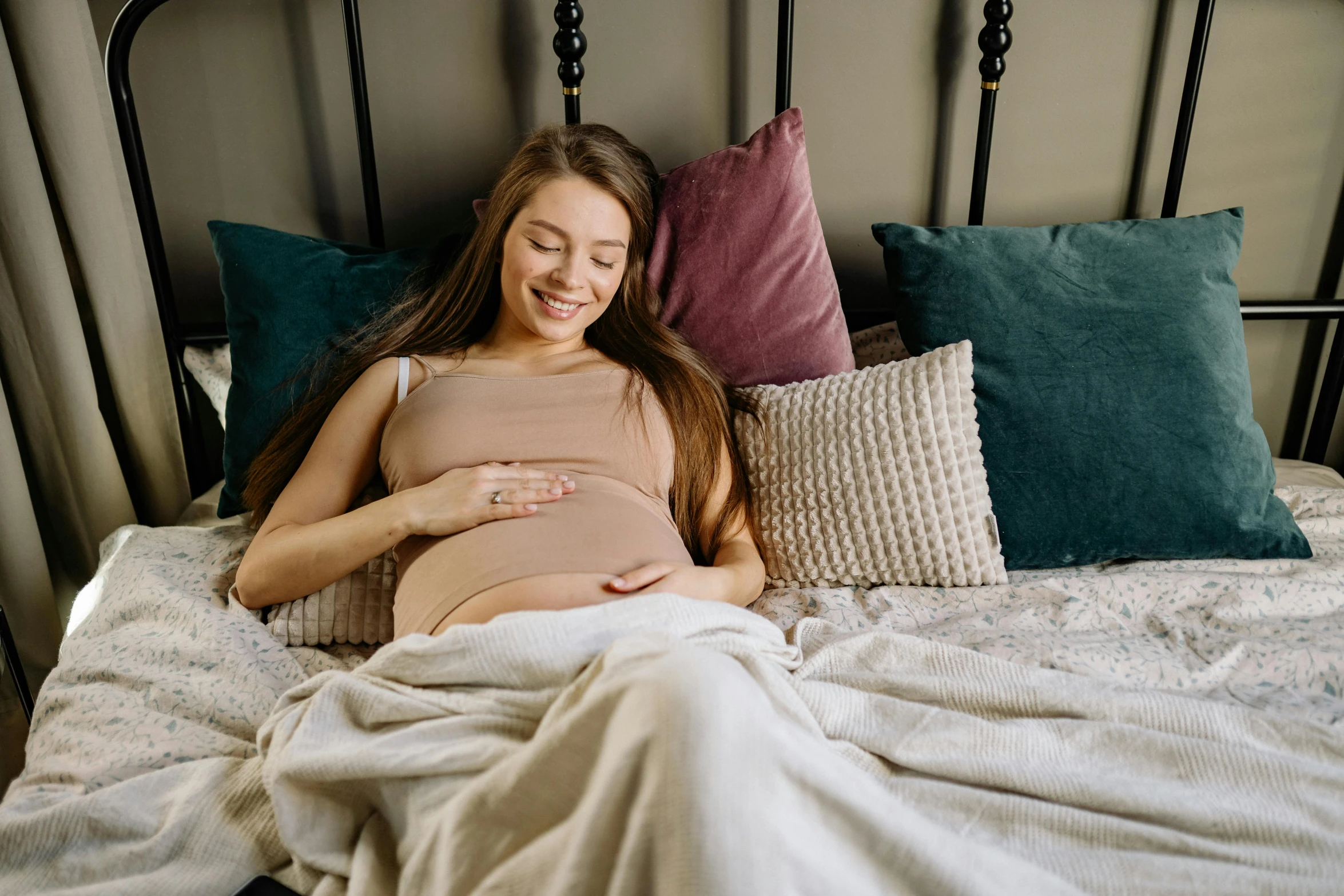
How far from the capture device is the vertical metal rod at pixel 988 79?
1.44 m

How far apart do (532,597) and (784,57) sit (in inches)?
40.0

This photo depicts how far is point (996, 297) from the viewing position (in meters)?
1.28

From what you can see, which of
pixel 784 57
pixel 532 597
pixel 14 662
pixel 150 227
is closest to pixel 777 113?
pixel 784 57

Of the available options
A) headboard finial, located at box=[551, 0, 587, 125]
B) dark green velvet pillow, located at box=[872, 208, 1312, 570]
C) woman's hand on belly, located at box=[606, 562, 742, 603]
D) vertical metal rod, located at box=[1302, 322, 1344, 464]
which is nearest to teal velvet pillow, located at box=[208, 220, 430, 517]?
headboard finial, located at box=[551, 0, 587, 125]

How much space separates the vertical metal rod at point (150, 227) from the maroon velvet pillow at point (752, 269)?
831mm

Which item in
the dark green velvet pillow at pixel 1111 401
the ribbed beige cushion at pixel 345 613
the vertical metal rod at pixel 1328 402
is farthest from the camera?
the vertical metal rod at pixel 1328 402

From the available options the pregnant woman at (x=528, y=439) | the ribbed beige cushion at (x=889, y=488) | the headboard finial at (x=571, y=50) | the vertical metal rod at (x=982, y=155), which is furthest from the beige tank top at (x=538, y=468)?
the vertical metal rod at (x=982, y=155)

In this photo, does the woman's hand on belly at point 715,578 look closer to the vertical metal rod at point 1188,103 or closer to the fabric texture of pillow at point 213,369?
the fabric texture of pillow at point 213,369

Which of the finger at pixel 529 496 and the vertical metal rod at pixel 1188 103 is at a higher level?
the vertical metal rod at pixel 1188 103

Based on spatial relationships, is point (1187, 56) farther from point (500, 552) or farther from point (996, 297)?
point (500, 552)

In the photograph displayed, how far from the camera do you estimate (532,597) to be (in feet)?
3.18

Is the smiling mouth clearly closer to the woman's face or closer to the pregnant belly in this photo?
the woman's face

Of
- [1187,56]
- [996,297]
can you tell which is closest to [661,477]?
[996,297]

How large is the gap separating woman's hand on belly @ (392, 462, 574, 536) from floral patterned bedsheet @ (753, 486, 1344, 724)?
338mm
